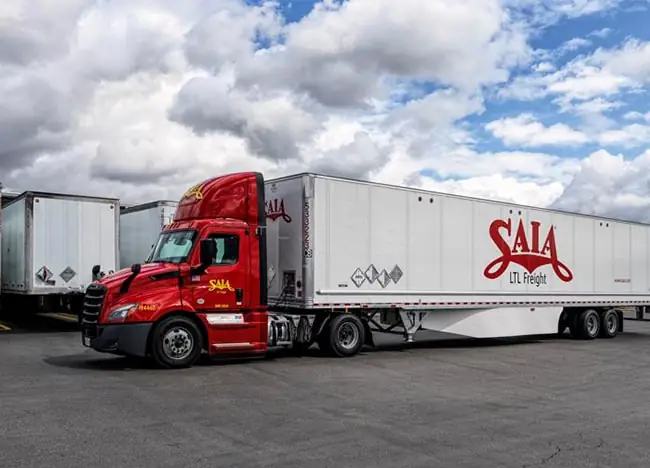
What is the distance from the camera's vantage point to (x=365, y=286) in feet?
49.4

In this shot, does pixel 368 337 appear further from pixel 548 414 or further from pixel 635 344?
pixel 635 344

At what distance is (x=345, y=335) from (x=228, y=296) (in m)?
2.93

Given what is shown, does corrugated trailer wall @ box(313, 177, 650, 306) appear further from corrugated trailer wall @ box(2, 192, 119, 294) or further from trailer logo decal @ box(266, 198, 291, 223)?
corrugated trailer wall @ box(2, 192, 119, 294)

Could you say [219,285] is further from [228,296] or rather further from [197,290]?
[197,290]

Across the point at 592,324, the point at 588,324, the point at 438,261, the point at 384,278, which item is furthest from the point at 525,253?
the point at 384,278

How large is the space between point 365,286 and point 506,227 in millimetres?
5007

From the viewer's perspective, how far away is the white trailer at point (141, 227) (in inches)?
856

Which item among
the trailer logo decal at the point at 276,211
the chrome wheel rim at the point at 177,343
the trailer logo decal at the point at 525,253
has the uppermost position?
the trailer logo decal at the point at 276,211

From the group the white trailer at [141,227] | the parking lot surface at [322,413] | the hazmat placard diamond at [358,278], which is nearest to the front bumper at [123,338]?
the parking lot surface at [322,413]

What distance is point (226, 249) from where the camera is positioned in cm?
1334

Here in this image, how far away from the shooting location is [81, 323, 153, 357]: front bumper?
12.2 m

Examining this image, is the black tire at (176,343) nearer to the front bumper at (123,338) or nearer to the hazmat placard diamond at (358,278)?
the front bumper at (123,338)

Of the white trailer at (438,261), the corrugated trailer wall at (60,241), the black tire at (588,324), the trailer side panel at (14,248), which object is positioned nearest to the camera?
the white trailer at (438,261)

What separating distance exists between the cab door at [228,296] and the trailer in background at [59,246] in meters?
7.14
